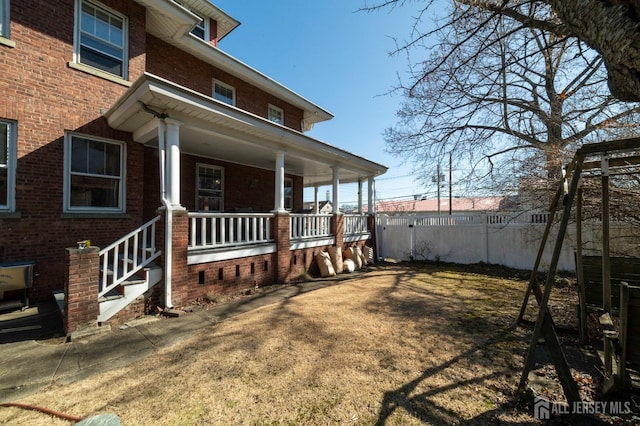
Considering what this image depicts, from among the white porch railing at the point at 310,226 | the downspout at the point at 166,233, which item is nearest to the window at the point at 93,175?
the downspout at the point at 166,233

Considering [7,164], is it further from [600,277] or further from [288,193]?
[600,277]

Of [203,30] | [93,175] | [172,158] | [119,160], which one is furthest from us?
[203,30]

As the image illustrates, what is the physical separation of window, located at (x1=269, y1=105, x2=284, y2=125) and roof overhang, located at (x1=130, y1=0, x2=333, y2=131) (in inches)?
20.3

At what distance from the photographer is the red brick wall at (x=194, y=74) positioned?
812 centimetres

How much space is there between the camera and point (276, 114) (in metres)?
12.3

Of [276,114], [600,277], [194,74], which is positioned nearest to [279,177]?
[194,74]

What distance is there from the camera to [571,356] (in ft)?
11.5

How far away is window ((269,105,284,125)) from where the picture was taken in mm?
11996

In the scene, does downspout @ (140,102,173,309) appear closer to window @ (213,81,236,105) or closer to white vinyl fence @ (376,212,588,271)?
window @ (213,81,236,105)

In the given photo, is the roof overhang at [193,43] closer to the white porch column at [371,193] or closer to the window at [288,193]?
the window at [288,193]

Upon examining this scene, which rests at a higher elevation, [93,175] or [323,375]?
[93,175]

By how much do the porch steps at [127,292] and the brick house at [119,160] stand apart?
21mm

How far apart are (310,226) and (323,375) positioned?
19.9ft

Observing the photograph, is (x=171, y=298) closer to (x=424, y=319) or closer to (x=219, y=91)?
(x=424, y=319)
